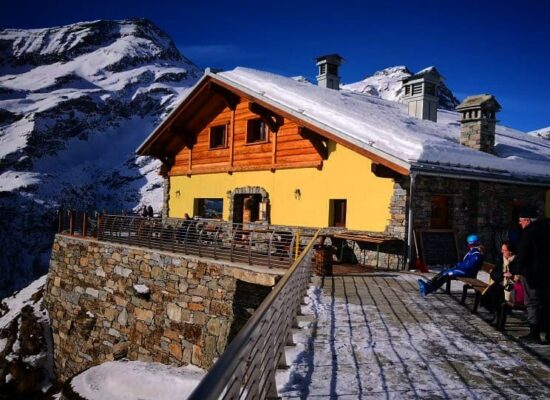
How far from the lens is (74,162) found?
59188 mm

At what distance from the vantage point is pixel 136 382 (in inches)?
335

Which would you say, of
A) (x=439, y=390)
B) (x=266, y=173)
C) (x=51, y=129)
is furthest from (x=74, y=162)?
(x=439, y=390)

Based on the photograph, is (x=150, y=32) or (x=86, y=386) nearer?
Result: (x=86, y=386)

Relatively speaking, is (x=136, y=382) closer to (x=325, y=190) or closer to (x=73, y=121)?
(x=325, y=190)

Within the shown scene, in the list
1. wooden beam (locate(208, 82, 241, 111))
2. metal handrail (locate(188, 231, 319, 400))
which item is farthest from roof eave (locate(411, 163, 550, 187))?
wooden beam (locate(208, 82, 241, 111))

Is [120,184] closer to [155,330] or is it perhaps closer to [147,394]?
[155,330]

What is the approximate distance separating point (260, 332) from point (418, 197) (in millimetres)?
9399

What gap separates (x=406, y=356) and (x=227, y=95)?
14037mm

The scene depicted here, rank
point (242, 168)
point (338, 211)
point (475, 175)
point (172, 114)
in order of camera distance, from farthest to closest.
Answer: point (172, 114)
point (242, 168)
point (338, 211)
point (475, 175)

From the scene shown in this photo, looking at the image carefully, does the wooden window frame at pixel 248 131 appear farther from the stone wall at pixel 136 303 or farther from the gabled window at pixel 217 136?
the stone wall at pixel 136 303

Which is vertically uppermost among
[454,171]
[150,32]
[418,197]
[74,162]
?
[150,32]

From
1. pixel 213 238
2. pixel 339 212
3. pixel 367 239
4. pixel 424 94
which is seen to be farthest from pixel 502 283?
pixel 424 94

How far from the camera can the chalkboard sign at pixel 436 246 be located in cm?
1138

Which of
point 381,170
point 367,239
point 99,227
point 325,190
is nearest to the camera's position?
point 367,239
